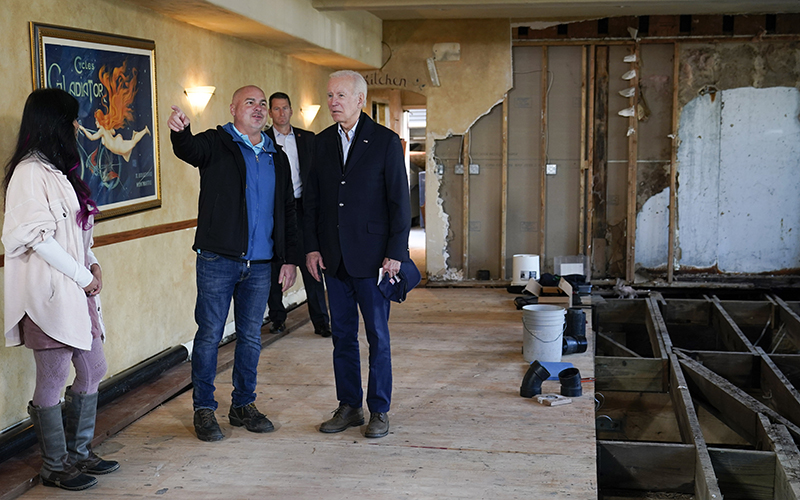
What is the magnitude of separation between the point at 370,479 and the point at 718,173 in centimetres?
583

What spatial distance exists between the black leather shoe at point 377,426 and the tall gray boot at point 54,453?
1.13 meters

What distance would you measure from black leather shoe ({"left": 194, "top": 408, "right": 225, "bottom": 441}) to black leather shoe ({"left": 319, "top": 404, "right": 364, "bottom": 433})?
0.46 metres

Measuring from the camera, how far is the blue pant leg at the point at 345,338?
333 cm

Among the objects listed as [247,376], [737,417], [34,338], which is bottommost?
[737,417]

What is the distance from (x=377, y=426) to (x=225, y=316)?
2.69 feet

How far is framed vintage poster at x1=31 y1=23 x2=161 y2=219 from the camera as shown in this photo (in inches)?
137

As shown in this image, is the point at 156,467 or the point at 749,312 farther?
the point at 749,312

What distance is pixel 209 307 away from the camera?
324cm

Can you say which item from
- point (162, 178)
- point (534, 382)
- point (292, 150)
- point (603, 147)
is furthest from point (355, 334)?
point (603, 147)

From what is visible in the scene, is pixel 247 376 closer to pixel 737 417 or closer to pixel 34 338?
pixel 34 338

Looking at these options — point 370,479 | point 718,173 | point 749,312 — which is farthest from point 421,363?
point 718,173

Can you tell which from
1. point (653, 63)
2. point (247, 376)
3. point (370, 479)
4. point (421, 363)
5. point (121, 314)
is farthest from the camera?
point (653, 63)

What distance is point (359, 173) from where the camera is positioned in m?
3.22

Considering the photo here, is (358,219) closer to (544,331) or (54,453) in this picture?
(54,453)
